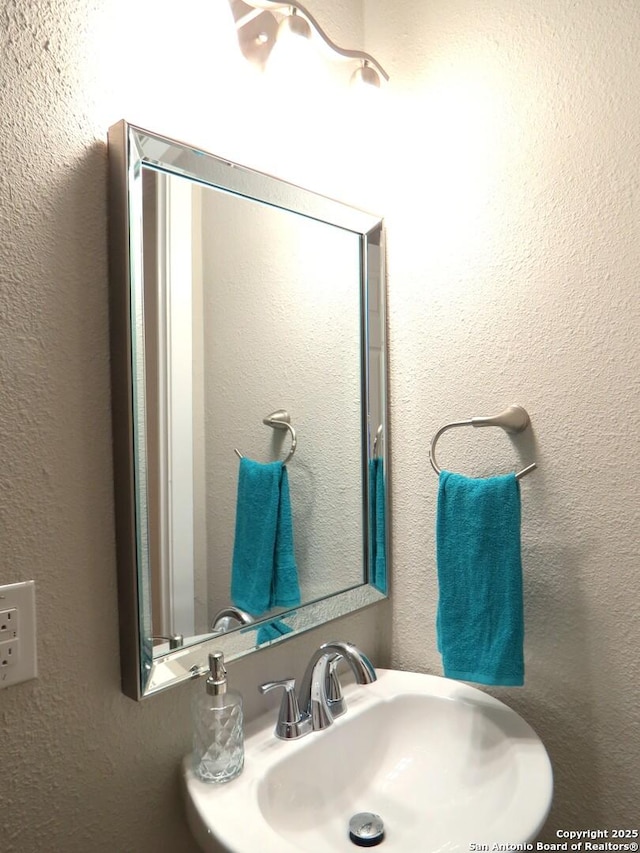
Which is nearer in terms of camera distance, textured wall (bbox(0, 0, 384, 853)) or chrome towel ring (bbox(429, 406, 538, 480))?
textured wall (bbox(0, 0, 384, 853))

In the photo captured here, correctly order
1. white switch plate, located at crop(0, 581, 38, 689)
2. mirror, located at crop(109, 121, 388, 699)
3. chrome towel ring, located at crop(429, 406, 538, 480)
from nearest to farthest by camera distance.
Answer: white switch plate, located at crop(0, 581, 38, 689) < mirror, located at crop(109, 121, 388, 699) < chrome towel ring, located at crop(429, 406, 538, 480)

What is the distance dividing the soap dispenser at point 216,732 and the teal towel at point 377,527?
0.49m

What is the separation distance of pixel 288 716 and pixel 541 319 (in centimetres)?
85

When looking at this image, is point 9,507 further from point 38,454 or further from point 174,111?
point 174,111

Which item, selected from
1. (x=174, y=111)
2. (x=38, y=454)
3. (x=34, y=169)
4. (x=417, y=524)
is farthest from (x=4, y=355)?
(x=417, y=524)

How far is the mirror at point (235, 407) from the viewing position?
91cm

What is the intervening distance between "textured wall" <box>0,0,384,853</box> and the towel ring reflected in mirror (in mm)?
342

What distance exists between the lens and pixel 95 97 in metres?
0.89

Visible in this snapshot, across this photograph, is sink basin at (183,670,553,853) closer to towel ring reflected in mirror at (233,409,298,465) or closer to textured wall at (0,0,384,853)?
textured wall at (0,0,384,853)


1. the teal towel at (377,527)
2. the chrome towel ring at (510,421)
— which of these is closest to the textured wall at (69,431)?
the teal towel at (377,527)

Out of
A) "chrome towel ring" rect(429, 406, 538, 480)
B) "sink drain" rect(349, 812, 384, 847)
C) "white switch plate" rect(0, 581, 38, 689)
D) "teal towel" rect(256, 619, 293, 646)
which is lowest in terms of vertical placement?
"sink drain" rect(349, 812, 384, 847)

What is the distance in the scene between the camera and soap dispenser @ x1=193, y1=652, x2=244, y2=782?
0.93 m

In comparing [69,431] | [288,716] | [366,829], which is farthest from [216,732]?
[69,431]

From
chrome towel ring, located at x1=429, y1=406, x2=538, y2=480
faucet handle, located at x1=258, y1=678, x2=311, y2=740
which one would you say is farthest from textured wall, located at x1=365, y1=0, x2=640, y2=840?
faucet handle, located at x1=258, y1=678, x2=311, y2=740
